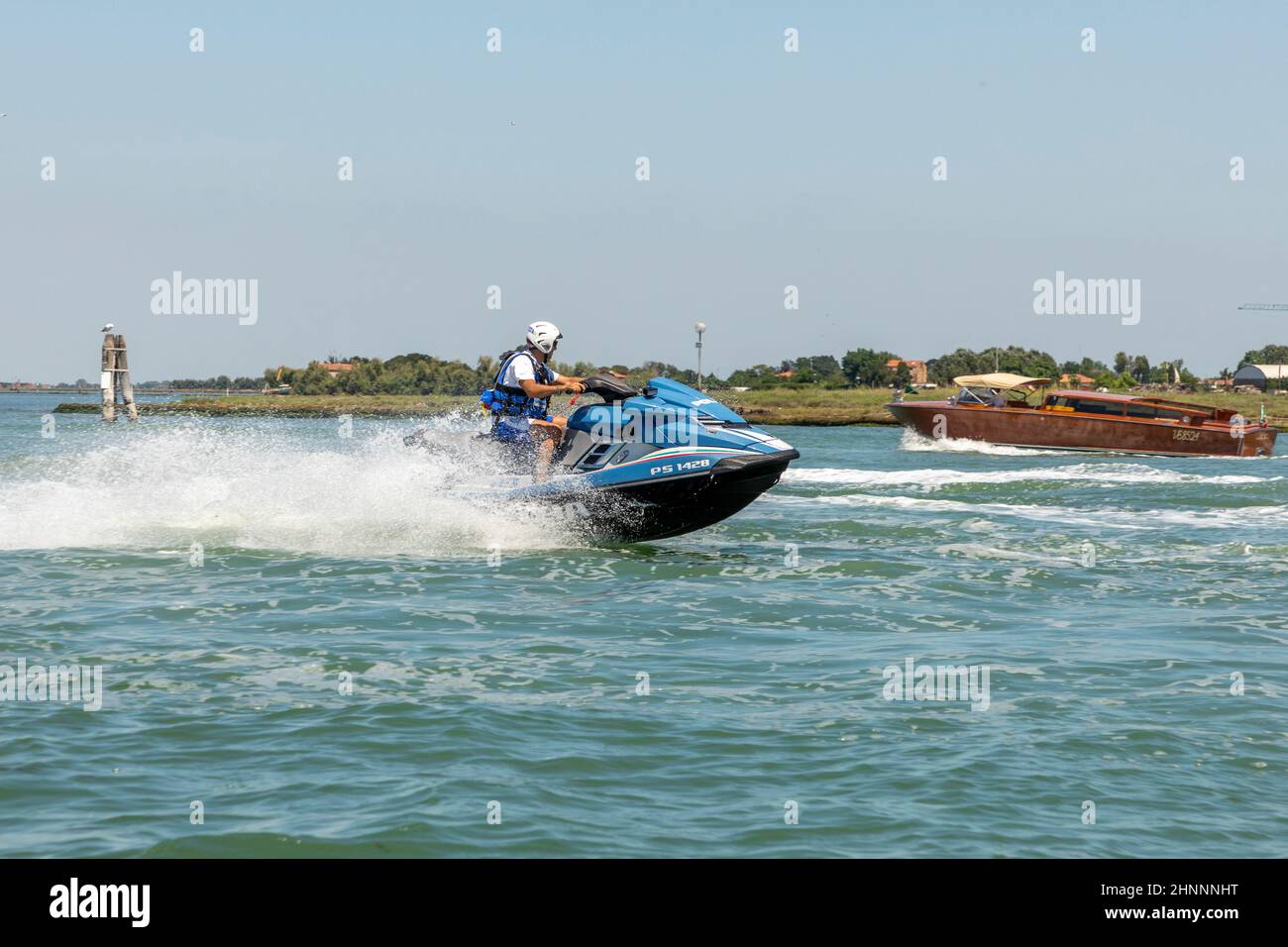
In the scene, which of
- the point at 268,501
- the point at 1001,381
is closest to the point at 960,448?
the point at 1001,381

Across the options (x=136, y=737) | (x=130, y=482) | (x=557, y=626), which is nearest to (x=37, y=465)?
(x=130, y=482)

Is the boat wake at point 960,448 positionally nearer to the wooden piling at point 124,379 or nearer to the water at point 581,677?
the water at point 581,677

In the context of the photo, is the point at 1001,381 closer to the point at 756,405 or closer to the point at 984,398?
the point at 984,398

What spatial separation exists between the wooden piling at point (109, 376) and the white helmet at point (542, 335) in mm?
54428

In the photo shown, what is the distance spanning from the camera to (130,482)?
17.2 m

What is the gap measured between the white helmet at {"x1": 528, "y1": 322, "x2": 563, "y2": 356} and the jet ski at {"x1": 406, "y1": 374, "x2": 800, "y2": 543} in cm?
55

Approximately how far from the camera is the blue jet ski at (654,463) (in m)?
13.5

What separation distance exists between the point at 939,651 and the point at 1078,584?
412 cm

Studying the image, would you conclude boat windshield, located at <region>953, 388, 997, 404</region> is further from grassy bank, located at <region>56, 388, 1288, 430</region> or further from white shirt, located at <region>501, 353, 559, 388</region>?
white shirt, located at <region>501, 353, 559, 388</region>

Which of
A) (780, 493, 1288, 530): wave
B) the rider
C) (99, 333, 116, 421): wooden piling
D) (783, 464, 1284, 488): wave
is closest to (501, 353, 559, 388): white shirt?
the rider

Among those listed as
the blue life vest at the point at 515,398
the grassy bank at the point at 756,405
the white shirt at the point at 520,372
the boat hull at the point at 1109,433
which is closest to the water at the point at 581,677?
the blue life vest at the point at 515,398

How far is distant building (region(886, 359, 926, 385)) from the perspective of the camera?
159m
